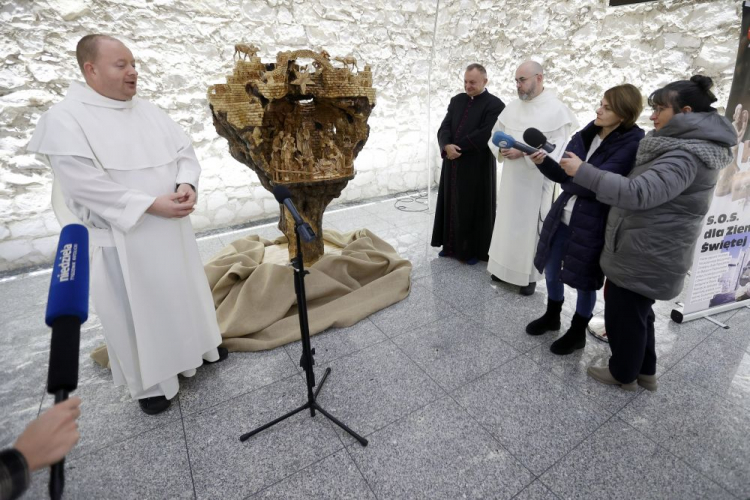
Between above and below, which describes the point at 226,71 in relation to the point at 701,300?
above

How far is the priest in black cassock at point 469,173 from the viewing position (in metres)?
3.58

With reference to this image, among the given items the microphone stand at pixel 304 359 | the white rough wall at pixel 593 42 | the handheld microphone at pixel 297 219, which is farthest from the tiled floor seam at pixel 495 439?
the white rough wall at pixel 593 42

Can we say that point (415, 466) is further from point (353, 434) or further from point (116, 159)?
point (116, 159)

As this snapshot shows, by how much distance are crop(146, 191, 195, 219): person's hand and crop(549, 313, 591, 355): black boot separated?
2.32 metres

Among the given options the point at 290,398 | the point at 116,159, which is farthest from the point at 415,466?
the point at 116,159

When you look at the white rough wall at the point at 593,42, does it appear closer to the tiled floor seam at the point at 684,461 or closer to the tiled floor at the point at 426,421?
the tiled floor at the point at 426,421

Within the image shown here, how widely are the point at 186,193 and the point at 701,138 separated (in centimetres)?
239

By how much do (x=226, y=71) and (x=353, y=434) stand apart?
4.53 meters

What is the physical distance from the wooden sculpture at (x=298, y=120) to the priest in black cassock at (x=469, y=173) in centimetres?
98

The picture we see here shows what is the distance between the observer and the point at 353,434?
1894 millimetres

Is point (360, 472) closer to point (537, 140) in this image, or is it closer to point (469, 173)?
point (537, 140)

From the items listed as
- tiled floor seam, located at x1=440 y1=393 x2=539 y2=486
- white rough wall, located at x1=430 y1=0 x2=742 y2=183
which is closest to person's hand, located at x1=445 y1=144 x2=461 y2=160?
white rough wall, located at x1=430 y1=0 x2=742 y2=183

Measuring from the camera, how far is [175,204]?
6.38ft

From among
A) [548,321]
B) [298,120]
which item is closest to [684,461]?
[548,321]
